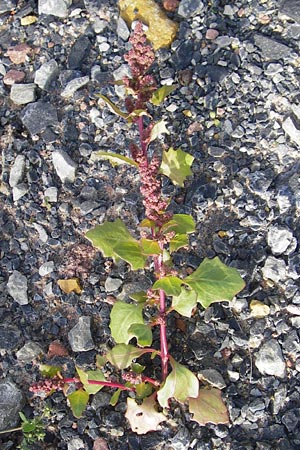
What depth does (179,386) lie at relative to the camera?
349cm

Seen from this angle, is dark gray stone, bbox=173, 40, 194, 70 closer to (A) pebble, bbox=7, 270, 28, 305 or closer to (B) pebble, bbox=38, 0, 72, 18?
(B) pebble, bbox=38, 0, 72, 18

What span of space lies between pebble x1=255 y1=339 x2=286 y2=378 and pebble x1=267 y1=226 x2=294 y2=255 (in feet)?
1.87

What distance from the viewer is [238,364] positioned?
3791 mm

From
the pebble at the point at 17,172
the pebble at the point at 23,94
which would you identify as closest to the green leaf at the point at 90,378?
the pebble at the point at 17,172

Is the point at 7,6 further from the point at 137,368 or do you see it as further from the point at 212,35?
the point at 137,368

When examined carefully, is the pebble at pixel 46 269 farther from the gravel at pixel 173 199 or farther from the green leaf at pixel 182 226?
the green leaf at pixel 182 226

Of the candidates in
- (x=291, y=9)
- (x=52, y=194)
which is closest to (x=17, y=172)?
(x=52, y=194)

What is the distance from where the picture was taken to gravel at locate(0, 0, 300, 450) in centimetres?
376

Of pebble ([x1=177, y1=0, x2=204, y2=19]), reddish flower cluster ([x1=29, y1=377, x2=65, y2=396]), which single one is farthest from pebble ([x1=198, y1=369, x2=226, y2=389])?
pebble ([x1=177, y1=0, x2=204, y2=19])

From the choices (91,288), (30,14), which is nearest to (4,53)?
(30,14)

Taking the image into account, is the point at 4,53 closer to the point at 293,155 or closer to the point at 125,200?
the point at 125,200

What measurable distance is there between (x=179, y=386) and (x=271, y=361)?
60cm

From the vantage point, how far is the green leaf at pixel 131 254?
11.0 feet

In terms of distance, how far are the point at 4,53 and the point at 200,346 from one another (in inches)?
108
